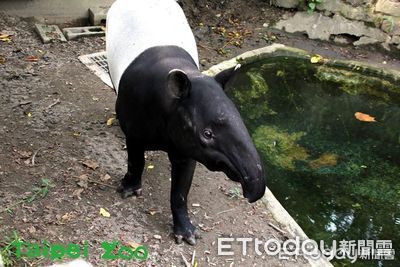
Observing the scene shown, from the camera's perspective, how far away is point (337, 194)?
17.5ft

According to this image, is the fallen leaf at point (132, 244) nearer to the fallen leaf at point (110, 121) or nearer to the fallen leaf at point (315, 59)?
the fallen leaf at point (110, 121)

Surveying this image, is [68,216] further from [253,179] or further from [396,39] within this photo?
[396,39]

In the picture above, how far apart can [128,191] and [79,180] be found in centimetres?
46

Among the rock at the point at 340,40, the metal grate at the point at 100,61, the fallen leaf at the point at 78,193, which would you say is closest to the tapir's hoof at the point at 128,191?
the fallen leaf at the point at 78,193

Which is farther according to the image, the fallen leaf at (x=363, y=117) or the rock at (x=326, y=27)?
the rock at (x=326, y=27)

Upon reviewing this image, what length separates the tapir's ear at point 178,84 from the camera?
313 cm

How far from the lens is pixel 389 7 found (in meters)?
8.19

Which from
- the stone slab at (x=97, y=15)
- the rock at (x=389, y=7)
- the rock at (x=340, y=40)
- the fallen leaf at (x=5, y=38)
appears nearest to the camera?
the fallen leaf at (x=5, y=38)

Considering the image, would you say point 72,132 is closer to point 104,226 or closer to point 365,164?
point 104,226

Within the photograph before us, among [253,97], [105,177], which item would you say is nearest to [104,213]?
[105,177]

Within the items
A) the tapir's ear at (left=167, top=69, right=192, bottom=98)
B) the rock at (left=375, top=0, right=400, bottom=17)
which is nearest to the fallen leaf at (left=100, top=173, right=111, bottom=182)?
the tapir's ear at (left=167, top=69, right=192, bottom=98)

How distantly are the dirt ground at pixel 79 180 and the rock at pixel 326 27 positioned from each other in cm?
361

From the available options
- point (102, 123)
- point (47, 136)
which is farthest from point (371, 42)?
point (47, 136)

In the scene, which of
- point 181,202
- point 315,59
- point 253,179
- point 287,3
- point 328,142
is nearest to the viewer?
point 253,179
